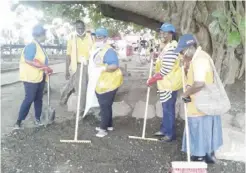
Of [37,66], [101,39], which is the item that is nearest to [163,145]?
[101,39]

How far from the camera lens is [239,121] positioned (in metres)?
5.79

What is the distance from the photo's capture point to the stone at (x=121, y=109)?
6520 mm

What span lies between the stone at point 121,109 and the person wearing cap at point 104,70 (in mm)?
1220

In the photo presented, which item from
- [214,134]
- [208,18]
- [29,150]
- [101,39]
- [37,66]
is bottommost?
[29,150]

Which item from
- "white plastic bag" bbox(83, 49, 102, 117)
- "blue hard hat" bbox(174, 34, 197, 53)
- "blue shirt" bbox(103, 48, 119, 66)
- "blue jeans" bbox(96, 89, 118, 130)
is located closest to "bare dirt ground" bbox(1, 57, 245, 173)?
"blue jeans" bbox(96, 89, 118, 130)

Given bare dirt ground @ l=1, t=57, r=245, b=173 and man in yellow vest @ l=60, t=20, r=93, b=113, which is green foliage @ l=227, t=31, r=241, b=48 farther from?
man in yellow vest @ l=60, t=20, r=93, b=113

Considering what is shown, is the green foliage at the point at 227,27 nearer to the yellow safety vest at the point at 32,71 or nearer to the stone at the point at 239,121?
the stone at the point at 239,121

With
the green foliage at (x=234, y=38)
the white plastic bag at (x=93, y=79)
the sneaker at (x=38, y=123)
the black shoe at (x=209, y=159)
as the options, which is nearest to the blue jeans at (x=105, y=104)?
the white plastic bag at (x=93, y=79)

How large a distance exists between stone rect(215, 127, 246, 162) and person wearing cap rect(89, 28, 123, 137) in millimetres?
1737

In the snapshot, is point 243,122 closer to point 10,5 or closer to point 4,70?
point 10,5

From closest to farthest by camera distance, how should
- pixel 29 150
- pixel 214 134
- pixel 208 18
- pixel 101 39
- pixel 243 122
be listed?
pixel 214 134
pixel 29 150
pixel 101 39
pixel 243 122
pixel 208 18

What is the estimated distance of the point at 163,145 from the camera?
16.1ft

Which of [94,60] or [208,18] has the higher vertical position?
[208,18]

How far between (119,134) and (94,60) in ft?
3.96
